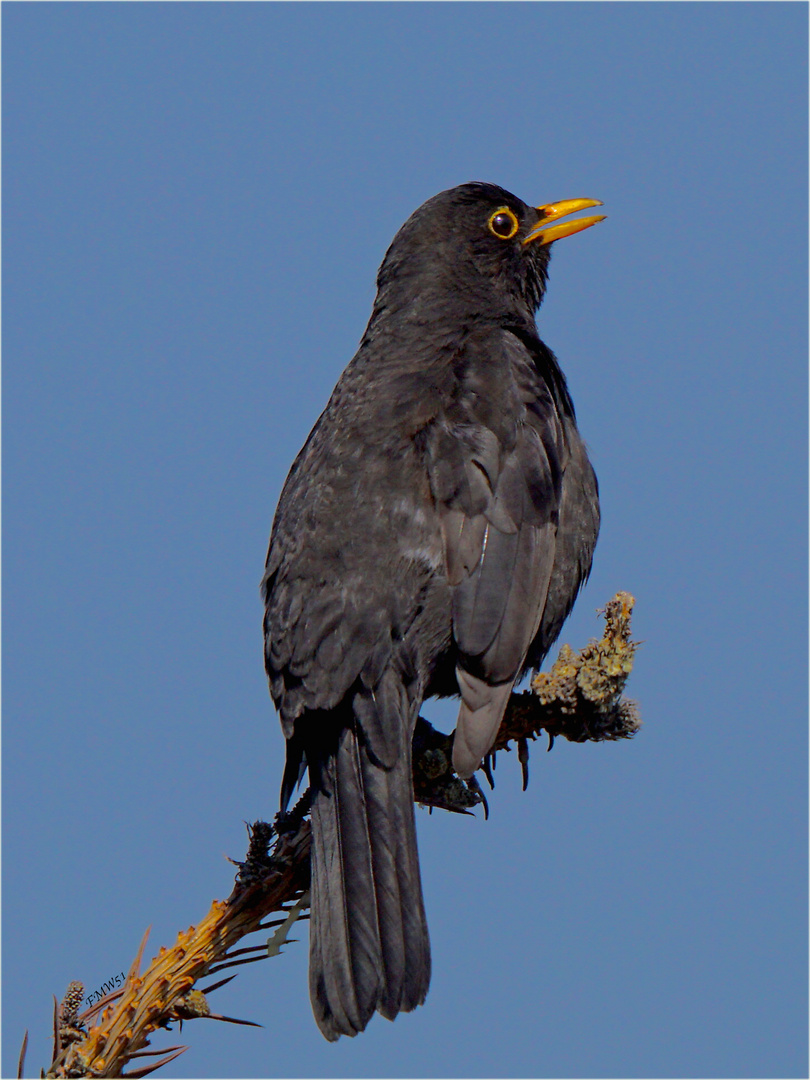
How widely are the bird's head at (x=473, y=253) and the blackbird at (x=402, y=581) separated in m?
0.11

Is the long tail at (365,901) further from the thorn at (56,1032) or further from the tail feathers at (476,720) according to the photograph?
the thorn at (56,1032)

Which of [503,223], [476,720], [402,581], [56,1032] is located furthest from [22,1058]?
[503,223]

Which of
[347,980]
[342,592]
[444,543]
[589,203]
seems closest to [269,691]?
[342,592]

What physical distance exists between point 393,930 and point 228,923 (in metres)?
0.59

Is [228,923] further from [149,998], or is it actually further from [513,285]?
[513,285]

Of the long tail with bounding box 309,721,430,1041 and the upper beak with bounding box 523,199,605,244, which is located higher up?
the upper beak with bounding box 523,199,605,244

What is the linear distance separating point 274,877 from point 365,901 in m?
0.30

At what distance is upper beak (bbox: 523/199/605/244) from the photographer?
19.8 feet

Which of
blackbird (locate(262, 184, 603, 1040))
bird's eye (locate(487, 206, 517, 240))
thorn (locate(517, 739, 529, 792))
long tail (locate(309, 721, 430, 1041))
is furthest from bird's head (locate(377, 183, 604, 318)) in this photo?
long tail (locate(309, 721, 430, 1041))

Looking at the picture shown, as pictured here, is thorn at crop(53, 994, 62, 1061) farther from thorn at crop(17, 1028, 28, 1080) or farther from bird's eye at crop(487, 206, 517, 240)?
bird's eye at crop(487, 206, 517, 240)

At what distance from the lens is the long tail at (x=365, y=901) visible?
3.83 meters

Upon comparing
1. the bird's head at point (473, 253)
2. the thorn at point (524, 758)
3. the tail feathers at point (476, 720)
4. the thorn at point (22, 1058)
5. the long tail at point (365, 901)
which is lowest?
the thorn at point (22, 1058)

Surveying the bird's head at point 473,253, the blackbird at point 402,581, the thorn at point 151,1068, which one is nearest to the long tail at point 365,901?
the blackbird at point 402,581

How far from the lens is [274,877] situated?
3.88m
